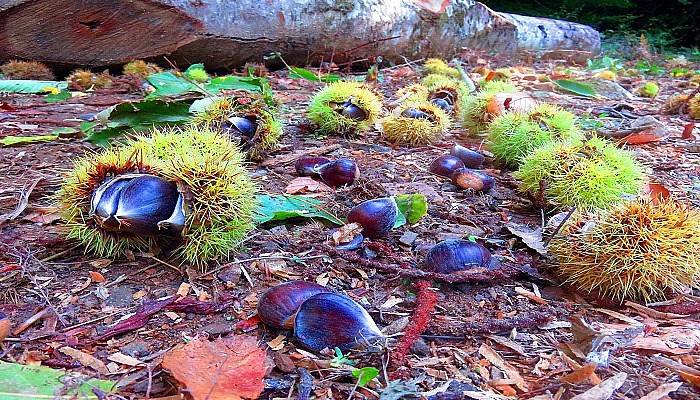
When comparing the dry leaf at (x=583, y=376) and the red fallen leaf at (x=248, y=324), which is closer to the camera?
the dry leaf at (x=583, y=376)

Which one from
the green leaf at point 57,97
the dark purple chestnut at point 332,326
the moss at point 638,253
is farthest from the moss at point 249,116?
the green leaf at point 57,97

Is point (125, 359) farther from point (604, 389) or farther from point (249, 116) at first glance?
point (249, 116)

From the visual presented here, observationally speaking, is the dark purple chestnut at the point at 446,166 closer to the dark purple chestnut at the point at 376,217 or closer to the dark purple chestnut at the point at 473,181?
the dark purple chestnut at the point at 473,181

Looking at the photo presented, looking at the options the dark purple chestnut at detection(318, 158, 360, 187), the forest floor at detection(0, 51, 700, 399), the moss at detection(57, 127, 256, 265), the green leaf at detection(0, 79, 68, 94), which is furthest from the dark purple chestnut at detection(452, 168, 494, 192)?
the green leaf at detection(0, 79, 68, 94)

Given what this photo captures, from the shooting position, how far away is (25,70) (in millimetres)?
4047

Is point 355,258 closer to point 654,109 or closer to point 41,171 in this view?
point 41,171

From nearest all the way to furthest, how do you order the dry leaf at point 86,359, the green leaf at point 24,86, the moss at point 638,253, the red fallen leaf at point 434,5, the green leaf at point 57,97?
the dry leaf at point 86,359 → the moss at point 638,253 → the green leaf at point 57,97 → the green leaf at point 24,86 → the red fallen leaf at point 434,5

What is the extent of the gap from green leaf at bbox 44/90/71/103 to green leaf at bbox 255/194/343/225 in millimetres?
2389

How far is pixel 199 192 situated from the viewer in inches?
56.4

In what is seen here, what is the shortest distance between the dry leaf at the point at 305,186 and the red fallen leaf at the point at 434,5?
4.40m

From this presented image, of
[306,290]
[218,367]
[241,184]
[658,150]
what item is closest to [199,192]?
[241,184]

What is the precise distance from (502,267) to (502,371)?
459 mm

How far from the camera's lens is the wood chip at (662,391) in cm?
107

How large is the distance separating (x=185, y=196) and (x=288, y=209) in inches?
19.0
